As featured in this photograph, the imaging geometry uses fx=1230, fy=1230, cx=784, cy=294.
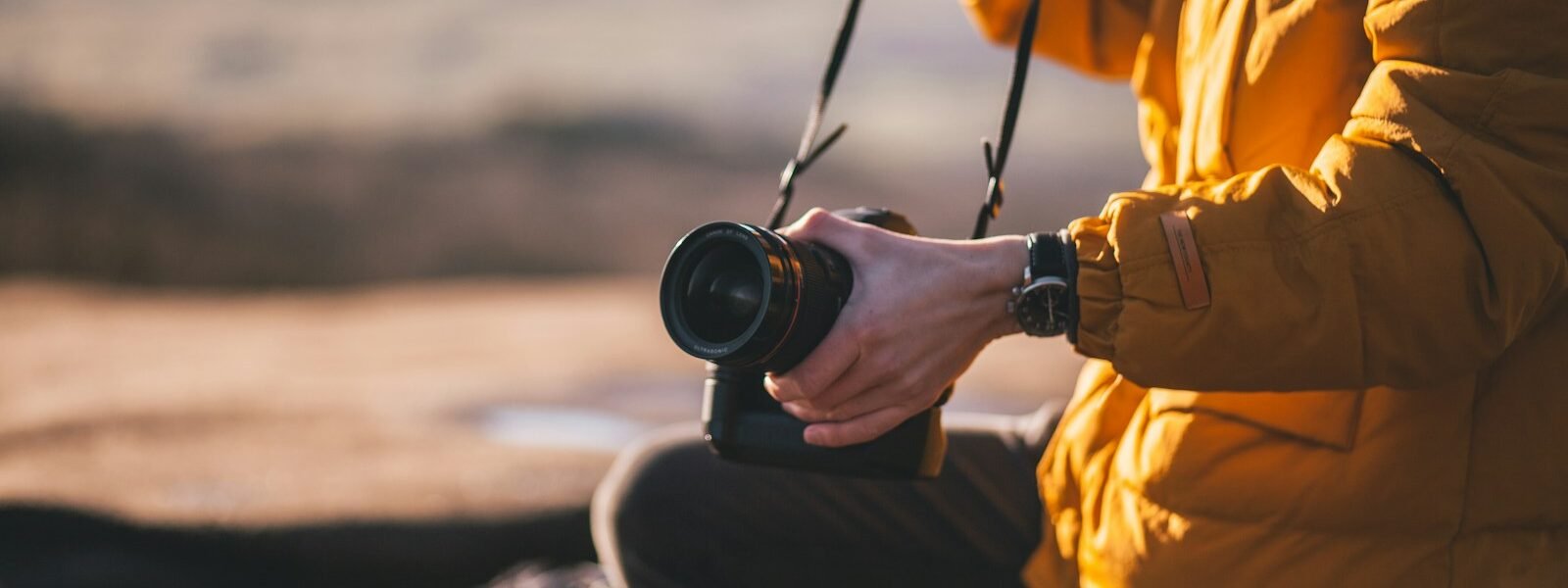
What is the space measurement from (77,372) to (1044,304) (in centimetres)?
400

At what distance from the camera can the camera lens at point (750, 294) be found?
33.5 inches

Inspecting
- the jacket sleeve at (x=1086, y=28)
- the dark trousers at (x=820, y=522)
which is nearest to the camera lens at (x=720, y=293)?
the dark trousers at (x=820, y=522)

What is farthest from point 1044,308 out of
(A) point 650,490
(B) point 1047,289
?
(A) point 650,490

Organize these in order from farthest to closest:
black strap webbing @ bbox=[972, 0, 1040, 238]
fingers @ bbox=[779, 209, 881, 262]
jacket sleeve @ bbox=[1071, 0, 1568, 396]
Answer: black strap webbing @ bbox=[972, 0, 1040, 238], fingers @ bbox=[779, 209, 881, 262], jacket sleeve @ bbox=[1071, 0, 1568, 396]

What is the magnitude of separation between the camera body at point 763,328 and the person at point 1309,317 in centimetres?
2

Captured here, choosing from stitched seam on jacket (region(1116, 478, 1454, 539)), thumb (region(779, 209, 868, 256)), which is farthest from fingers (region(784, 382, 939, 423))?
stitched seam on jacket (region(1116, 478, 1454, 539))

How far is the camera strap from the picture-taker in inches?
43.2

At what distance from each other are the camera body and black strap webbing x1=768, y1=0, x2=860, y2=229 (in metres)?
0.16

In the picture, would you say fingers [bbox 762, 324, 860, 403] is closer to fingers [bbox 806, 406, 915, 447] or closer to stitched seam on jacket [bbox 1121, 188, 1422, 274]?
fingers [bbox 806, 406, 915, 447]

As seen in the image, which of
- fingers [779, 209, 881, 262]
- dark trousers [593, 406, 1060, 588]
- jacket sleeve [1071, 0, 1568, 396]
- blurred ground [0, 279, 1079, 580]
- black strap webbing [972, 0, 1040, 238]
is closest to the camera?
jacket sleeve [1071, 0, 1568, 396]

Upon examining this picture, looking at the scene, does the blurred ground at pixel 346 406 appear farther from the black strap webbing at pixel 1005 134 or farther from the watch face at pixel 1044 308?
the watch face at pixel 1044 308

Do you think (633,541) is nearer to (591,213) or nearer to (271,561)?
(271,561)

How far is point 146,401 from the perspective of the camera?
334 centimetres

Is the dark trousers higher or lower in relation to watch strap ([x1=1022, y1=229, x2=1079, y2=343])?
lower
